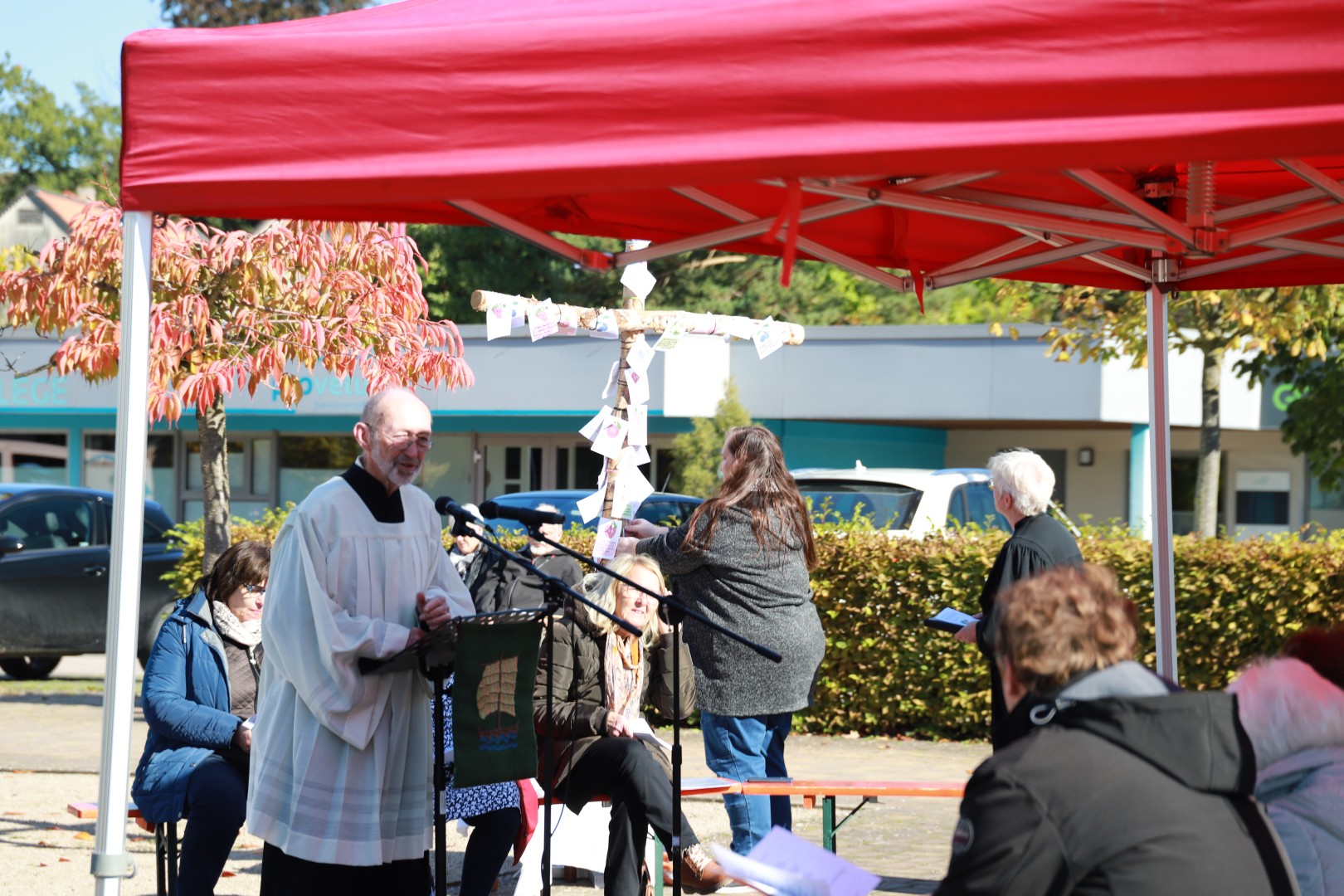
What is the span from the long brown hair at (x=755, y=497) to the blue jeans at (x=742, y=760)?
671mm

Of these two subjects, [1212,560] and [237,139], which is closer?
[237,139]

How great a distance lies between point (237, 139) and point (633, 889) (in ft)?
10.4

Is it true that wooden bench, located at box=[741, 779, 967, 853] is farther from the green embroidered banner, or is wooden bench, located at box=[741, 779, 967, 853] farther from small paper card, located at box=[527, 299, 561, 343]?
small paper card, located at box=[527, 299, 561, 343]

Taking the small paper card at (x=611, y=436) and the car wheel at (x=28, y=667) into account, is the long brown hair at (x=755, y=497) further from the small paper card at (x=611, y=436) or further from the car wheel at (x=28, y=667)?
the car wheel at (x=28, y=667)

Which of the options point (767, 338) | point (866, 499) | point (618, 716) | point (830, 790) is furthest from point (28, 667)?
point (830, 790)

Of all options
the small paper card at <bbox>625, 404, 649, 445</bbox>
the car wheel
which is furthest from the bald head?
the car wheel

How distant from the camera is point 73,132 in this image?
61750 mm

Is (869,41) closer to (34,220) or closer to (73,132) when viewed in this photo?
(34,220)

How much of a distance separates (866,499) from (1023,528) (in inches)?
268

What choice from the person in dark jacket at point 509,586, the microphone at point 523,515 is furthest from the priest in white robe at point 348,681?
the person in dark jacket at point 509,586

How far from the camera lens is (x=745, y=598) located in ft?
18.4

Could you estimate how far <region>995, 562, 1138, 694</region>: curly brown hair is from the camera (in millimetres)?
2408

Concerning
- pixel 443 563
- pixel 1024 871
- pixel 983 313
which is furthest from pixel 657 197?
pixel 983 313

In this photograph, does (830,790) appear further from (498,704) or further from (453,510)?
(453,510)
